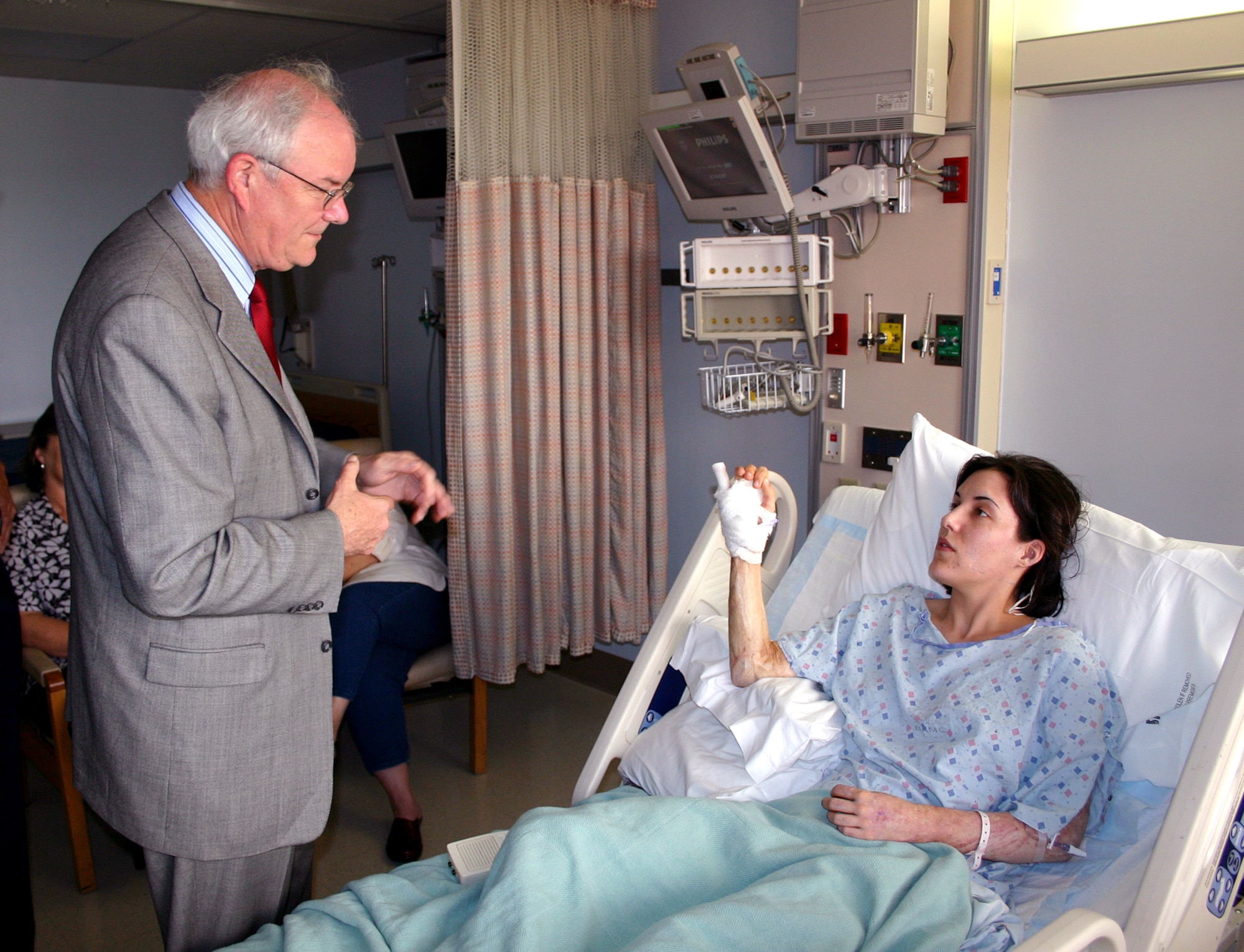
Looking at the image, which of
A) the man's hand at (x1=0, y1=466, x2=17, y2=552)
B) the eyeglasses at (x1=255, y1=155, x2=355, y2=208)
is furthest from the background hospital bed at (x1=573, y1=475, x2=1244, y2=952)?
the man's hand at (x1=0, y1=466, x2=17, y2=552)

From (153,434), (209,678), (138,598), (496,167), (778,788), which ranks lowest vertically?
(778,788)

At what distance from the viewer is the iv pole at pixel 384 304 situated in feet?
15.2

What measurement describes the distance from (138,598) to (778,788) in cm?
104

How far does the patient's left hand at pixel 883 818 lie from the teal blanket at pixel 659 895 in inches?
1.5

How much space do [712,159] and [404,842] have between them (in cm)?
193

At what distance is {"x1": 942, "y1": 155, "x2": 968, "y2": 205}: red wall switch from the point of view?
8.22 ft

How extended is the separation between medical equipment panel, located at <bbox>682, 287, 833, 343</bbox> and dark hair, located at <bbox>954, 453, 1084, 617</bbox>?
3.05 feet

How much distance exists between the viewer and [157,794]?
1.50 metres

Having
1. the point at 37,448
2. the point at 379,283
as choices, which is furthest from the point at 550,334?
the point at 379,283

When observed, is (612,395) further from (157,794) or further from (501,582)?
(157,794)

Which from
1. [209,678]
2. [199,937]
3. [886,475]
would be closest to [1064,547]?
[886,475]

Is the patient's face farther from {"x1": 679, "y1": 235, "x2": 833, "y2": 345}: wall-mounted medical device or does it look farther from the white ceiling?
the white ceiling

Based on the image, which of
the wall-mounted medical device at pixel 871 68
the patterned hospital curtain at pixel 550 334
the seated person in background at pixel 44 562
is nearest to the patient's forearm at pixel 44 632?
the seated person in background at pixel 44 562

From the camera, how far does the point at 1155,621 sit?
5.69 ft
